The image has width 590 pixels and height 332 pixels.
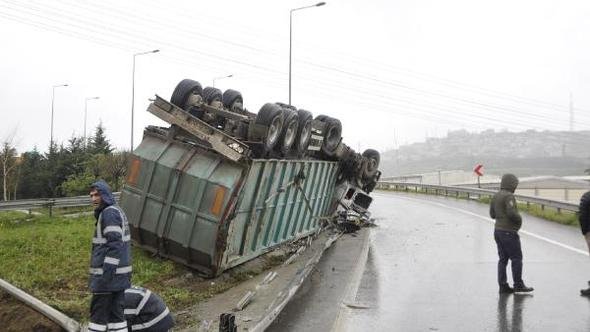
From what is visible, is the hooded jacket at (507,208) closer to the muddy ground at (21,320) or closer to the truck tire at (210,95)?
the truck tire at (210,95)

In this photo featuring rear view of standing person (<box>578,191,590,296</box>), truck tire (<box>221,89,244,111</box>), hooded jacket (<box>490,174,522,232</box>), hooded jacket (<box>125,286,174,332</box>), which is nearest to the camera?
hooded jacket (<box>125,286,174,332</box>)

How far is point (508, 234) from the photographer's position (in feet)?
22.6

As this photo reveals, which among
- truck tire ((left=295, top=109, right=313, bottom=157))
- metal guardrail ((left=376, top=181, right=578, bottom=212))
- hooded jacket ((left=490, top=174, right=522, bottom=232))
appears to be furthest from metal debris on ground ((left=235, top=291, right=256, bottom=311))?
metal guardrail ((left=376, top=181, right=578, bottom=212))

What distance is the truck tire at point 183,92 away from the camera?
28.6ft

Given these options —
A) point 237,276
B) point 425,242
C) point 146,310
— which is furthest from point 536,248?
point 146,310

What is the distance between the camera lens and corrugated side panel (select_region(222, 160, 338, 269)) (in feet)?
24.5

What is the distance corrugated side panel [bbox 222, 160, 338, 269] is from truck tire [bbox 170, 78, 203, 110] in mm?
1910

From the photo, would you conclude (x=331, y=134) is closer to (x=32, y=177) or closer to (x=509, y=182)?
(x=509, y=182)

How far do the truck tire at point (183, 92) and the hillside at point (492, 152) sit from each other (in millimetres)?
95881

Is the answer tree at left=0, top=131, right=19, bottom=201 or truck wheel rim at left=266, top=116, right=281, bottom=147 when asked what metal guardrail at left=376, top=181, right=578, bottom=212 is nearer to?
truck wheel rim at left=266, top=116, right=281, bottom=147

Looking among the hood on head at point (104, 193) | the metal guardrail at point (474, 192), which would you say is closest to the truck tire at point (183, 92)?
the hood on head at point (104, 193)

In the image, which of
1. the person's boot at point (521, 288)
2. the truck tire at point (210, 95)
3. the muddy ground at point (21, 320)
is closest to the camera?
the muddy ground at point (21, 320)

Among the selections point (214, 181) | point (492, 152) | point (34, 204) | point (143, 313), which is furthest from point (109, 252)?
point (492, 152)

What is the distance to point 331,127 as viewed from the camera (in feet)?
37.6
